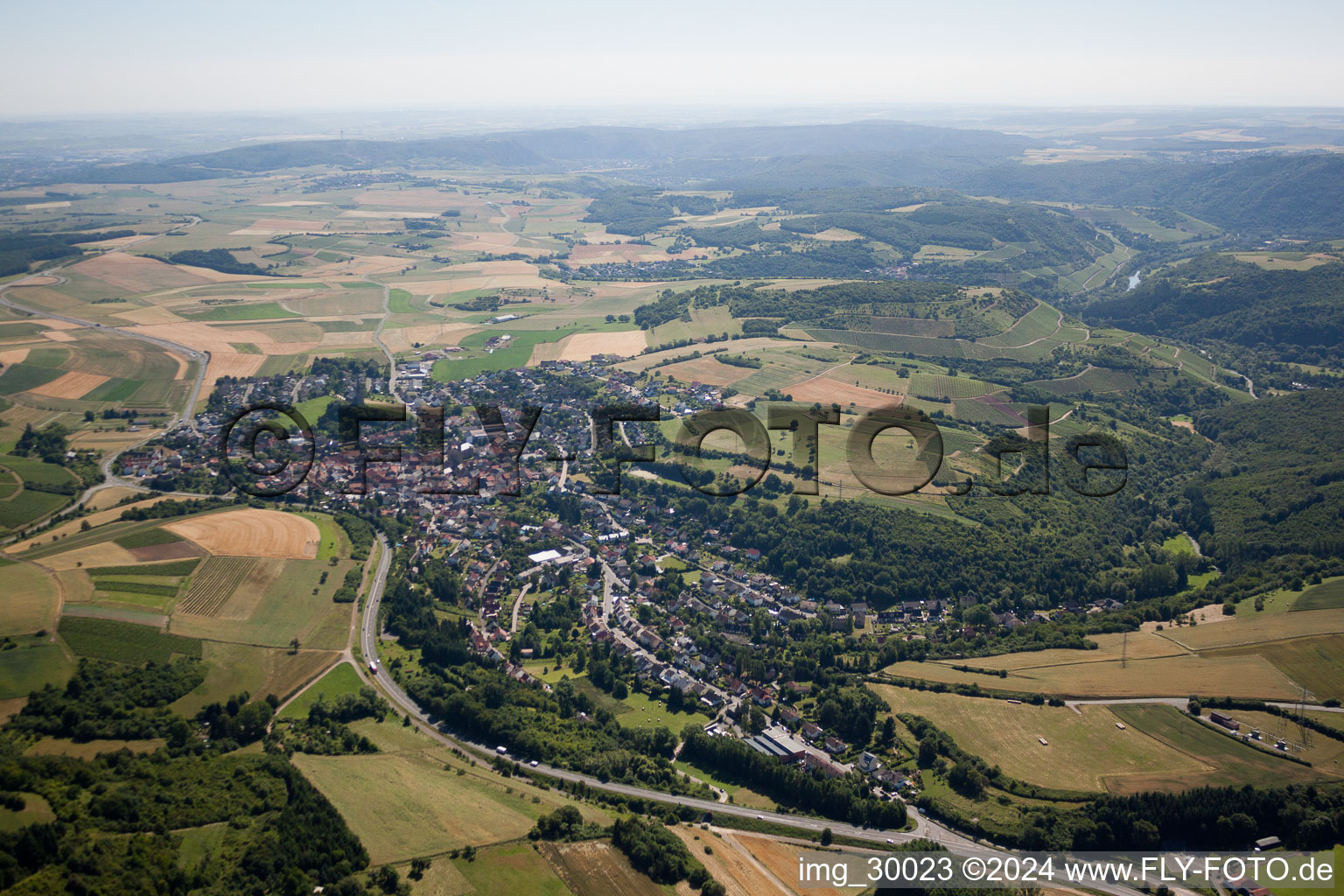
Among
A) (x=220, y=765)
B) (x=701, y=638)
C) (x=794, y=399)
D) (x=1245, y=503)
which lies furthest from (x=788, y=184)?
(x=220, y=765)

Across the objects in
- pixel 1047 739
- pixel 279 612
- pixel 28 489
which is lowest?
pixel 1047 739

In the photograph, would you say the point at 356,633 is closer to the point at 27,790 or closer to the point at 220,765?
the point at 220,765

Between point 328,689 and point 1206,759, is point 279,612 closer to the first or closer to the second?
point 328,689

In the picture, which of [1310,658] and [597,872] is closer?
[597,872]

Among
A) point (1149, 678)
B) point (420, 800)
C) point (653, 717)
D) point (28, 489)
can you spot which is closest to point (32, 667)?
point (420, 800)

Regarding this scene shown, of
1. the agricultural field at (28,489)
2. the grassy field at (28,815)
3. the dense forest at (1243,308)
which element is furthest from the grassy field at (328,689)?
the dense forest at (1243,308)

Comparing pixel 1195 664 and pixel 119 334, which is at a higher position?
pixel 119 334
